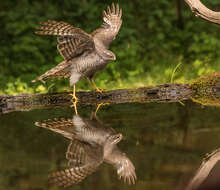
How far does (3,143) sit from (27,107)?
1.55 metres

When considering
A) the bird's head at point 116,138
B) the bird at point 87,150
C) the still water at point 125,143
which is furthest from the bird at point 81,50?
the bird's head at point 116,138

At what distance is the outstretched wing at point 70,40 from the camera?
349cm

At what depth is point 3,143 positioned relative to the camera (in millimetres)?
2674

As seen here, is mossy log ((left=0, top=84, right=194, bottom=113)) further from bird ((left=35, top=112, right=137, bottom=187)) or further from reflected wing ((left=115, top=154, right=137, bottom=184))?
reflected wing ((left=115, top=154, right=137, bottom=184))

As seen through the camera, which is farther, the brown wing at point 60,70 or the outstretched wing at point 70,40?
the brown wing at point 60,70

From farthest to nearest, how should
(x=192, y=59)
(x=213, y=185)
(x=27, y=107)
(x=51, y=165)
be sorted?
(x=192, y=59)
(x=27, y=107)
(x=51, y=165)
(x=213, y=185)

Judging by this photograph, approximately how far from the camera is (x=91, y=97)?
14.1 ft

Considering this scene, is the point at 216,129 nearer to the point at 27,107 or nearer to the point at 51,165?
the point at 51,165

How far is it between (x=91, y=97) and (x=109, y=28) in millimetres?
779

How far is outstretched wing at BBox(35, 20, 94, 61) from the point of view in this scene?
3.49 m

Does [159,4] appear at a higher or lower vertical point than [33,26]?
higher

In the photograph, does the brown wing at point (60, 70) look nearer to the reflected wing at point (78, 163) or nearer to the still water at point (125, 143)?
the still water at point (125, 143)

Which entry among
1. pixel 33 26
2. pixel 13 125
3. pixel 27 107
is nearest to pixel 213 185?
pixel 13 125

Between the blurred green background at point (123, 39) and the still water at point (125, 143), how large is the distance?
7.99ft
